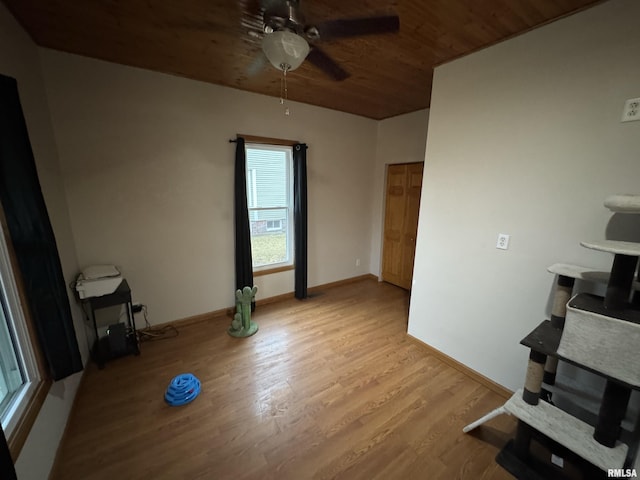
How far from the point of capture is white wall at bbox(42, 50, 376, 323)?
216 centimetres

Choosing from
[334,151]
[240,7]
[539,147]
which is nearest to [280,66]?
[240,7]

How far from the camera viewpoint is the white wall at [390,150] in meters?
3.49

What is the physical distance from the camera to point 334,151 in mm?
3672

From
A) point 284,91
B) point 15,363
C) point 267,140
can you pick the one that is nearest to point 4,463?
point 15,363

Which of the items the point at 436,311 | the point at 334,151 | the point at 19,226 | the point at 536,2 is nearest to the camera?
the point at 19,226

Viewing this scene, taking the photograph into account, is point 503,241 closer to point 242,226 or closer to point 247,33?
point 247,33

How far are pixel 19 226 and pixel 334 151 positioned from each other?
3205mm

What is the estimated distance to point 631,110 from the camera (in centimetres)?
133

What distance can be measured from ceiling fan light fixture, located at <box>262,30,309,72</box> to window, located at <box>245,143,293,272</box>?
5.78 ft

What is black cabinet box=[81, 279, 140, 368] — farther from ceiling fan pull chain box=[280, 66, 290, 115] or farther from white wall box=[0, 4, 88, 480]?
ceiling fan pull chain box=[280, 66, 290, 115]

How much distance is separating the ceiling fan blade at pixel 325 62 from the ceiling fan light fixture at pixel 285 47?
258 millimetres

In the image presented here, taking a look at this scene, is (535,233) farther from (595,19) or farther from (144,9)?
(144,9)

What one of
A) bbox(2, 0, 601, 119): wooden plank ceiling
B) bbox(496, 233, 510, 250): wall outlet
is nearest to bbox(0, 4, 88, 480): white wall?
bbox(2, 0, 601, 119): wooden plank ceiling

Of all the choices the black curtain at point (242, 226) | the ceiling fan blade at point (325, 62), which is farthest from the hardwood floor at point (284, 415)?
the ceiling fan blade at point (325, 62)
